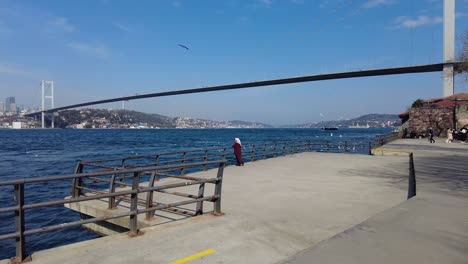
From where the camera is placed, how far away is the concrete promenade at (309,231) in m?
4.34

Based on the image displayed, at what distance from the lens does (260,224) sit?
611cm

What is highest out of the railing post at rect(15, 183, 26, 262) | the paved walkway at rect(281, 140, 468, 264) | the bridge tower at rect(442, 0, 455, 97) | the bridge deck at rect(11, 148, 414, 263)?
the bridge tower at rect(442, 0, 455, 97)

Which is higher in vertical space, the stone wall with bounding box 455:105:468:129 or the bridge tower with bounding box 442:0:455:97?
the bridge tower with bounding box 442:0:455:97

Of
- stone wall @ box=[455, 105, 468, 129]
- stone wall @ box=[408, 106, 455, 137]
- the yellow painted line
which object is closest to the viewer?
the yellow painted line

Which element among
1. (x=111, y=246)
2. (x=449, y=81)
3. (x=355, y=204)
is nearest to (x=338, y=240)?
(x=111, y=246)

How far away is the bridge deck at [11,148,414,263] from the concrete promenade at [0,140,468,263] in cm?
1

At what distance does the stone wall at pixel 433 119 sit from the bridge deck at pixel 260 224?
32736mm

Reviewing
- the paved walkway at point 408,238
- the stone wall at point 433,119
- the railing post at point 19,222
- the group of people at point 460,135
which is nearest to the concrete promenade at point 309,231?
the paved walkway at point 408,238

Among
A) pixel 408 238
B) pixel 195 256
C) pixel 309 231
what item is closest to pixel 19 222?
pixel 195 256

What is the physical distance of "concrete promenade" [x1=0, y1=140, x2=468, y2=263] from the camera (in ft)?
14.2

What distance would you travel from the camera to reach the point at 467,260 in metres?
4.00

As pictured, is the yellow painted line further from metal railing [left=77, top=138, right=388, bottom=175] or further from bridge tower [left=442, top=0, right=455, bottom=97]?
bridge tower [left=442, top=0, right=455, bottom=97]

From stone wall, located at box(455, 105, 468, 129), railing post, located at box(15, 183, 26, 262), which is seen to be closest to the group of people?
stone wall, located at box(455, 105, 468, 129)

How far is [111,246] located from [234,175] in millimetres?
7701
